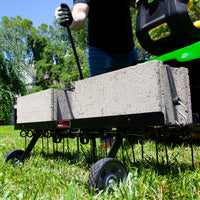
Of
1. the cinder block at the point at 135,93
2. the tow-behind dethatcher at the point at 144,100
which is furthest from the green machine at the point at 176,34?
the cinder block at the point at 135,93

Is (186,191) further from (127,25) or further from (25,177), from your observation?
(127,25)

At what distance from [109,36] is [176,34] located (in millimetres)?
857

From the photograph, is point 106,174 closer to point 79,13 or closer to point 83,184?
point 83,184

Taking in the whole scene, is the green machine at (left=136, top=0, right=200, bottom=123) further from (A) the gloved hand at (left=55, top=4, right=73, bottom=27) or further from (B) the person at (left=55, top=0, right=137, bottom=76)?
(A) the gloved hand at (left=55, top=4, right=73, bottom=27)

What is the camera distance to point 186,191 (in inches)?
57.5

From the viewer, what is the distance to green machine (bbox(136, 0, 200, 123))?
1.76 m

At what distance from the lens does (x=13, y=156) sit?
2717 mm

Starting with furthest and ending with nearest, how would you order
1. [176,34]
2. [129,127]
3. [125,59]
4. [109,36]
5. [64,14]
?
[125,59], [109,36], [64,14], [176,34], [129,127]

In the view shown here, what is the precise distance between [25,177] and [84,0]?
5.54ft

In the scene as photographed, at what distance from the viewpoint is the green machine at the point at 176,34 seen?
1756mm

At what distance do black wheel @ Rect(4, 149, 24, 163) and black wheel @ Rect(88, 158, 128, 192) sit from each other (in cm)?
143

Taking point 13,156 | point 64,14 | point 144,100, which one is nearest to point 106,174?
point 144,100

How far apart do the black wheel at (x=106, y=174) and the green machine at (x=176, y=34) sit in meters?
0.65

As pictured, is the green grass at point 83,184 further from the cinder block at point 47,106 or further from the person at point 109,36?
the person at point 109,36
